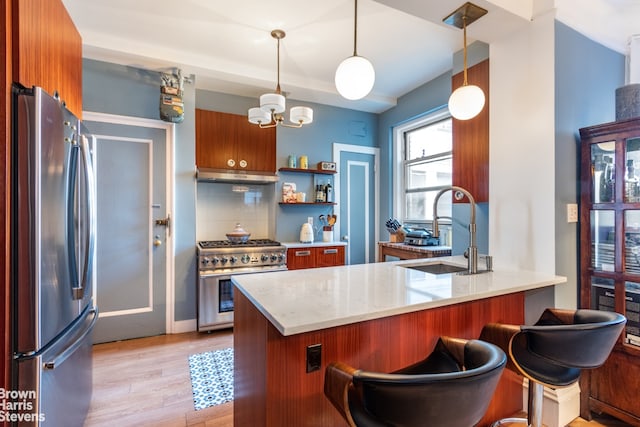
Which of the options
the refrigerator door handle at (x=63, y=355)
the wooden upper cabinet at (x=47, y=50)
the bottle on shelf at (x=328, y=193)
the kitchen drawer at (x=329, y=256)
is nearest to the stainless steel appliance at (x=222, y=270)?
the kitchen drawer at (x=329, y=256)

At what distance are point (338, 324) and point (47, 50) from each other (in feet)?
5.99

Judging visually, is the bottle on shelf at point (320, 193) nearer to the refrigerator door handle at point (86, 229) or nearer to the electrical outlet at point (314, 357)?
the refrigerator door handle at point (86, 229)

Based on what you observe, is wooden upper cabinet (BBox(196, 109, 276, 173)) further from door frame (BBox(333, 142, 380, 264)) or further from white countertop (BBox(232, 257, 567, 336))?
white countertop (BBox(232, 257, 567, 336))

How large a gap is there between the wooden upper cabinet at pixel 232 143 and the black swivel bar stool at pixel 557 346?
2.97 metres

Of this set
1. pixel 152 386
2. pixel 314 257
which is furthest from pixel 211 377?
pixel 314 257

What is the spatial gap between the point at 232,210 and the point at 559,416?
349 cm

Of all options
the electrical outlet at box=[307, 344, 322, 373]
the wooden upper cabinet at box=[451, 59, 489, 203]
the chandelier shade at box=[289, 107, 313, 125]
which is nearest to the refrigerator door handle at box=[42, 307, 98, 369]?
the electrical outlet at box=[307, 344, 322, 373]

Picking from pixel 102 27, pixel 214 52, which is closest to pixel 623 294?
pixel 214 52

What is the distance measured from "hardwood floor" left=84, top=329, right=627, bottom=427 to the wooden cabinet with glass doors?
A: 0.19m

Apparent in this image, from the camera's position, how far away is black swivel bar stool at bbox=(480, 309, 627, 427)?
3.89ft

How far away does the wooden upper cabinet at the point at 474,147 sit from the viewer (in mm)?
2260

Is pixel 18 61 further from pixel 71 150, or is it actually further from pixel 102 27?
pixel 102 27

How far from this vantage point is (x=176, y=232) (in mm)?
3203

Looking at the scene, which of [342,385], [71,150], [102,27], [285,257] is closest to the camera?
[342,385]
